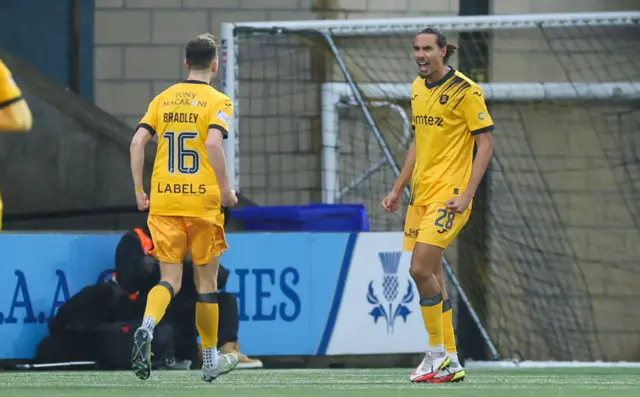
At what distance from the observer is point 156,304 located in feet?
26.3

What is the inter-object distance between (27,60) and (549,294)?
528 cm

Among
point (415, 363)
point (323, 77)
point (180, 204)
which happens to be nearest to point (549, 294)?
point (415, 363)

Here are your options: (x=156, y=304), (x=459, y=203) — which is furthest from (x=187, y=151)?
(x=459, y=203)

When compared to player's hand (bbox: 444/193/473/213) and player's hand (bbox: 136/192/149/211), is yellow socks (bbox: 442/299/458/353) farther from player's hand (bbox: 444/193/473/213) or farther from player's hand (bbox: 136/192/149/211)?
player's hand (bbox: 136/192/149/211)

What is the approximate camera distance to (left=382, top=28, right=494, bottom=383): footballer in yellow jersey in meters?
8.34

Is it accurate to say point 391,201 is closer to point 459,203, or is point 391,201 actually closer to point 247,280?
point 459,203

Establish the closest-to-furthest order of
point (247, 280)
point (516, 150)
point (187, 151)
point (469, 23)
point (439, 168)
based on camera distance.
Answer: point (187, 151), point (439, 168), point (247, 280), point (469, 23), point (516, 150)

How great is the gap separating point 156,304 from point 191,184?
71 cm

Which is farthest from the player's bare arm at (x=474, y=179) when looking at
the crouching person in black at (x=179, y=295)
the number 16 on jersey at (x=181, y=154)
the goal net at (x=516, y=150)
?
the goal net at (x=516, y=150)

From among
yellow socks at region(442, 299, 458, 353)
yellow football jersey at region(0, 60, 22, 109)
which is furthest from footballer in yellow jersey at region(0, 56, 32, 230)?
yellow socks at region(442, 299, 458, 353)

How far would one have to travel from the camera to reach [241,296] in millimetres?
10930

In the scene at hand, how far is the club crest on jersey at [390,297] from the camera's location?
1130 cm

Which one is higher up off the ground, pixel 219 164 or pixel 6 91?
pixel 6 91

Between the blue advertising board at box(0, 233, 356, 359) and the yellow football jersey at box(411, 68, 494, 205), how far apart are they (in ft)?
8.83
